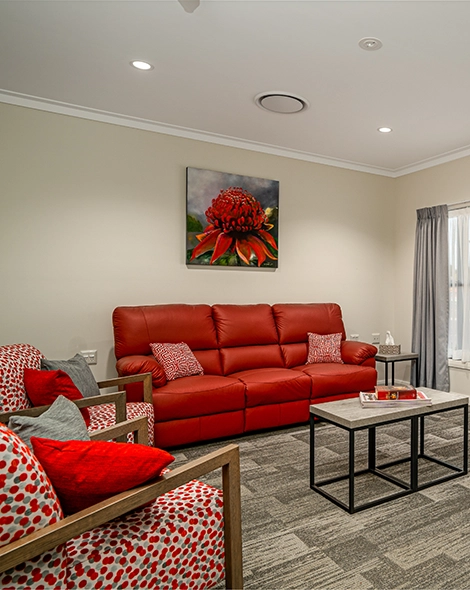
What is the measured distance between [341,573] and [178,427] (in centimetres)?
164

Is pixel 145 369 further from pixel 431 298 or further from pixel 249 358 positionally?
pixel 431 298

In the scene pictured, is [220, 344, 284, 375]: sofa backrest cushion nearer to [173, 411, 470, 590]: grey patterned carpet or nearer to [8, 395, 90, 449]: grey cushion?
[173, 411, 470, 590]: grey patterned carpet

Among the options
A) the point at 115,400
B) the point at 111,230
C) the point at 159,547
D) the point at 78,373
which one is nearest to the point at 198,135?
the point at 111,230

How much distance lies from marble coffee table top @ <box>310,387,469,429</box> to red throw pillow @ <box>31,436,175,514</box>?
132 centimetres

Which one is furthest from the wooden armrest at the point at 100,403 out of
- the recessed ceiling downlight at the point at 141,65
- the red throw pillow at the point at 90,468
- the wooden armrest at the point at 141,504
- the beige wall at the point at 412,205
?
the beige wall at the point at 412,205

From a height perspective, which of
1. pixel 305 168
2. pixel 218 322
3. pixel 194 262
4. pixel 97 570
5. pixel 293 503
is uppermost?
pixel 305 168

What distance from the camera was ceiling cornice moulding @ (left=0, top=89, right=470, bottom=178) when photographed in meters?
3.50

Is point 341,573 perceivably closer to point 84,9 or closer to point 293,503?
point 293,503

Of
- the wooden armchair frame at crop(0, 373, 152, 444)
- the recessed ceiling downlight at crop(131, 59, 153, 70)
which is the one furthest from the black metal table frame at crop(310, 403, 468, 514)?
the recessed ceiling downlight at crop(131, 59, 153, 70)

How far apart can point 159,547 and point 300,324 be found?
127 inches

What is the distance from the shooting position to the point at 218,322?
4.09 meters

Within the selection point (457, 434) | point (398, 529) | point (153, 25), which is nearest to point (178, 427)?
point (398, 529)

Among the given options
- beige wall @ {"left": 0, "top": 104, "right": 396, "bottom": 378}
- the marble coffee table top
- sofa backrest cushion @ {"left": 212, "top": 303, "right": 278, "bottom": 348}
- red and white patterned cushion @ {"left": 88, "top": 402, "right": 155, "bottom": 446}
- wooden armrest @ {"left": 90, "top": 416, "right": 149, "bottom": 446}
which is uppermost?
beige wall @ {"left": 0, "top": 104, "right": 396, "bottom": 378}

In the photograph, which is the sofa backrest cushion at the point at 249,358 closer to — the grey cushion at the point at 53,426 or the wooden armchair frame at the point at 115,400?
the wooden armchair frame at the point at 115,400
